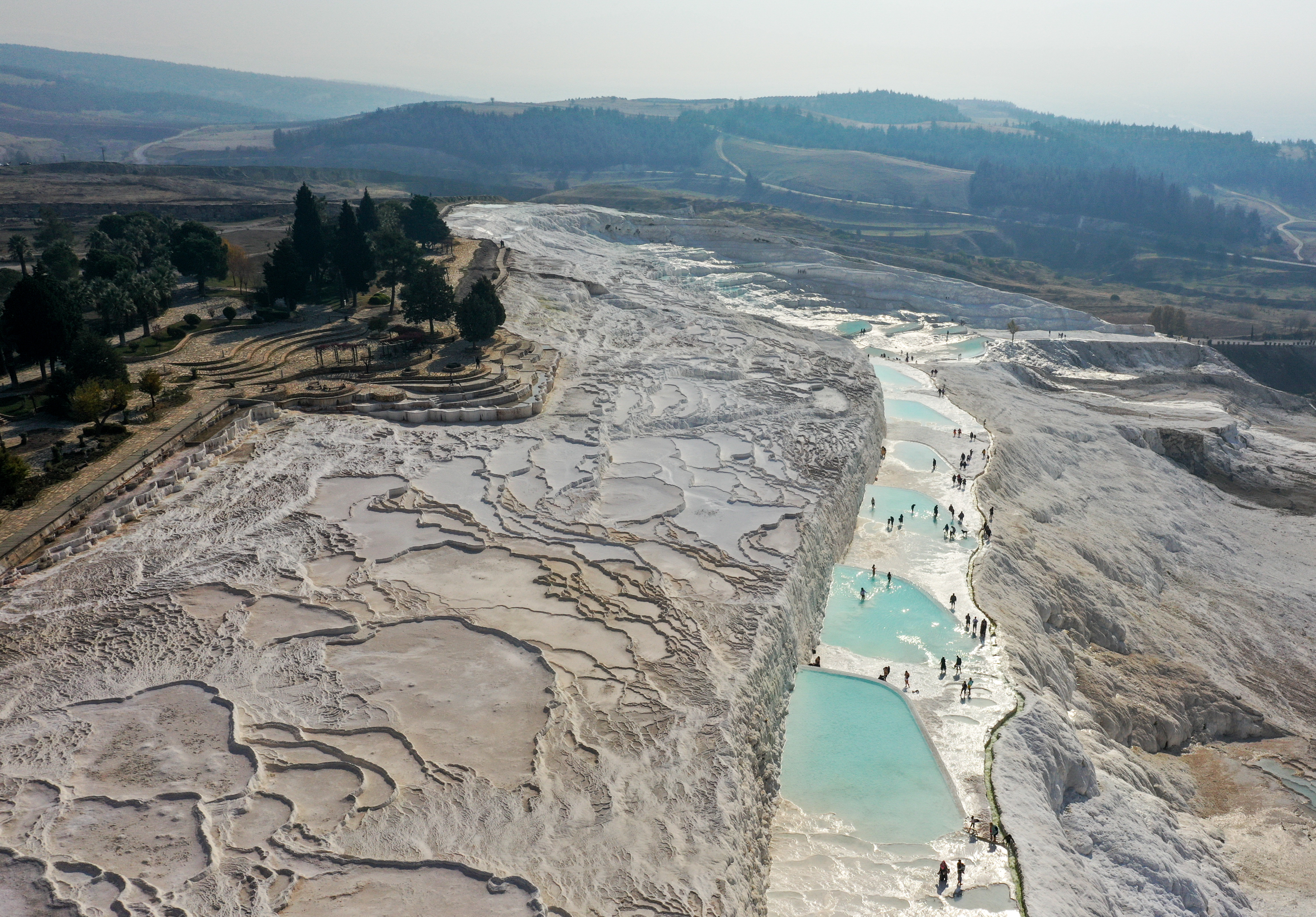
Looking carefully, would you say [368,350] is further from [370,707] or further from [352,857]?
[352,857]

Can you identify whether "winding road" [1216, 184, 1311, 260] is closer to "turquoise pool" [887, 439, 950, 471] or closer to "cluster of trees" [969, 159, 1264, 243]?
"cluster of trees" [969, 159, 1264, 243]

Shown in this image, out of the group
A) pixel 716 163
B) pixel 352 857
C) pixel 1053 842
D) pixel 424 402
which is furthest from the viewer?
pixel 716 163

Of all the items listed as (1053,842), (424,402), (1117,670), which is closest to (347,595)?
(424,402)

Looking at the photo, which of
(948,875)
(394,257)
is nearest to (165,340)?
(394,257)

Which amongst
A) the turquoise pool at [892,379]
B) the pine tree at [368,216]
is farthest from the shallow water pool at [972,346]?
the pine tree at [368,216]

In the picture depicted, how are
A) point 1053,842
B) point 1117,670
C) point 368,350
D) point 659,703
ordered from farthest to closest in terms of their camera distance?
point 368,350 < point 1117,670 < point 659,703 < point 1053,842

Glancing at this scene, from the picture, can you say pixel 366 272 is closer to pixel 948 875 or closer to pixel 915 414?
pixel 915 414
